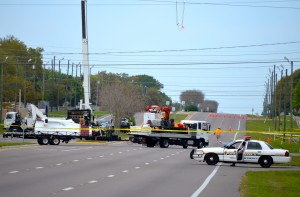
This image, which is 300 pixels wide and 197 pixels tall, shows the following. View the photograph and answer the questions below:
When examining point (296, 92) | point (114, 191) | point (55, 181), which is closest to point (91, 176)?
point (55, 181)

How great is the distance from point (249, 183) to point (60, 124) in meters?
33.7

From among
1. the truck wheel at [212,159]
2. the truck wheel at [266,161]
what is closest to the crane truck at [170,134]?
the truck wheel at [212,159]

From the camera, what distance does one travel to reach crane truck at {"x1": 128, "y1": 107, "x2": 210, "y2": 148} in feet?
185

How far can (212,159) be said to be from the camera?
35375mm

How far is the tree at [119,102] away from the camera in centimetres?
10175

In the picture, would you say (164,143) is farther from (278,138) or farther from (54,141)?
(278,138)

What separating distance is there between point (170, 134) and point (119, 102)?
48.5 m

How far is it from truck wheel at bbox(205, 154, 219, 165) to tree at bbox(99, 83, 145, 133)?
203 feet

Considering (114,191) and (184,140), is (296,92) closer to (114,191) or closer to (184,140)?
(184,140)

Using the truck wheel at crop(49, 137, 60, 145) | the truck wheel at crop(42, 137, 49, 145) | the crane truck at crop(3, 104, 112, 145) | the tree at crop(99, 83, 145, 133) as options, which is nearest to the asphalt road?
the truck wheel at crop(42, 137, 49, 145)

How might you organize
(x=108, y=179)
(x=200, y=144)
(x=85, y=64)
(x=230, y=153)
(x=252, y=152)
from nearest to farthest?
1. (x=108, y=179)
2. (x=252, y=152)
3. (x=230, y=153)
4. (x=200, y=144)
5. (x=85, y=64)

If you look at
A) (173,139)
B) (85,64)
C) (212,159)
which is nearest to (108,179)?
→ (212,159)

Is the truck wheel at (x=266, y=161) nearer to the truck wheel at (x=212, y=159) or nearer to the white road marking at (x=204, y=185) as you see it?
the truck wheel at (x=212, y=159)

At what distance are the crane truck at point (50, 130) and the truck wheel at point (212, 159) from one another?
861 inches
